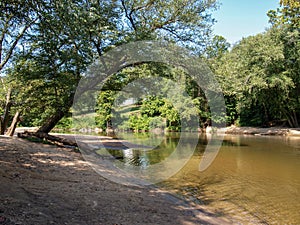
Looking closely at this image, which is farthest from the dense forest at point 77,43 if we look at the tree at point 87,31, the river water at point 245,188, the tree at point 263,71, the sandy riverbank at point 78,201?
the tree at point 263,71

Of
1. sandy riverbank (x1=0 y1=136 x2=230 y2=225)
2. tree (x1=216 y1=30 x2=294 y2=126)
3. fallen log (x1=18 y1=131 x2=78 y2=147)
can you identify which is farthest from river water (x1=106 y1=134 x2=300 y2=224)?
tree (x1=216 y1=30 x2=294 y2=126)

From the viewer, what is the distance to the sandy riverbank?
3.08 m

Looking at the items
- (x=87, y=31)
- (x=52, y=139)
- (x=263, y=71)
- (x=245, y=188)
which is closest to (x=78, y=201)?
(x=245, y=188)

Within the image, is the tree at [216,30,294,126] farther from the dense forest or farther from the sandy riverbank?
the sandy riverbank

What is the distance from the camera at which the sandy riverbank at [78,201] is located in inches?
121

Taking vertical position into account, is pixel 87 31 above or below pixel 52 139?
above

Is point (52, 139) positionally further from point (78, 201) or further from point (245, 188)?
point (245, 188)

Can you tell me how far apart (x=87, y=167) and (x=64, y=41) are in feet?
11.5

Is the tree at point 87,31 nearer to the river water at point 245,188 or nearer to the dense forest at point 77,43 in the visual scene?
the dense forest at point 77,43

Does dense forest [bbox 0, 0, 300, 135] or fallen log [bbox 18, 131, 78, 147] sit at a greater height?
dense forest [bbox 0, 0, 300, 135]

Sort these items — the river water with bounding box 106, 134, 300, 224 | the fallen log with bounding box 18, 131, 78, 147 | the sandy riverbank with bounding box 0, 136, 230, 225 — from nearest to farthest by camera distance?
the sandy riverbank with bounding box 0, 136, 230, 225 → the river water with bounding box 106, 134, 300, 224 → the fallen log with bounding box 18, 131, 78, 147

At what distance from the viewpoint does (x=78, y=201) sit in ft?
12.7

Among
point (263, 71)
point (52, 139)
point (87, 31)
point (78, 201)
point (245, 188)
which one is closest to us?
point (78, 201)

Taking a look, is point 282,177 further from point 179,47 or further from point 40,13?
point 40,13
